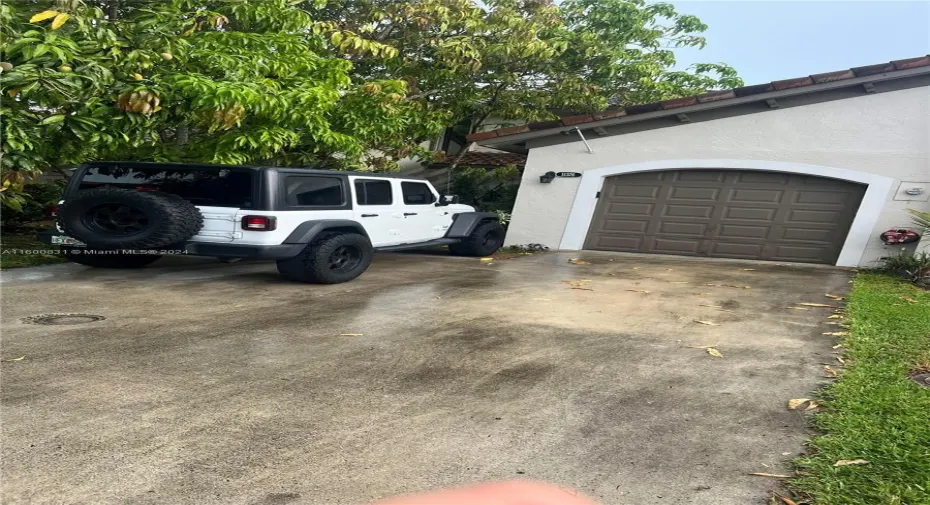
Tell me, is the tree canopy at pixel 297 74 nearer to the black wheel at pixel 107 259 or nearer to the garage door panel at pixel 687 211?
the black wheel at pixel 107 259

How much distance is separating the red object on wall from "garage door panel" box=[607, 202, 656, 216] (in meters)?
3.92

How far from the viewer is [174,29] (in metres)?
8.51

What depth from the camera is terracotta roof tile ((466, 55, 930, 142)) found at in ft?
36.3

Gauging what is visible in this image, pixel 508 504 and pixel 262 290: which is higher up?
pixel 508 504

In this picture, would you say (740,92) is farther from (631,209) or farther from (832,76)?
(631,209)

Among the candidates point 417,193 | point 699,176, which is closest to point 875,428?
point 417,193

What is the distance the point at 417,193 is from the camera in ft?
34.7

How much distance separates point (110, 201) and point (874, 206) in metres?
11.7

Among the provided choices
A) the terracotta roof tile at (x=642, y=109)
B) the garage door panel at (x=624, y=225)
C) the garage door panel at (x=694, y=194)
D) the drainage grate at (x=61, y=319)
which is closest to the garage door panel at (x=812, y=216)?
the garage door panel at (x=694, y=194)

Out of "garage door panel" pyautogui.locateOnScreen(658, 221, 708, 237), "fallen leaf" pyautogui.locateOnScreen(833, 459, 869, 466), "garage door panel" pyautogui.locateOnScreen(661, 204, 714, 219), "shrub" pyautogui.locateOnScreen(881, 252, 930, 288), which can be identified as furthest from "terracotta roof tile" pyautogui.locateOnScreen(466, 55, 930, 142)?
"fallen leaf" pyautogui.locateOnScreen(833, 459, 869, 466)

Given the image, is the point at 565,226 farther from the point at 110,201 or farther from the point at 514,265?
the point at 110,201

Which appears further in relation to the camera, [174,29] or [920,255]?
[920,255]

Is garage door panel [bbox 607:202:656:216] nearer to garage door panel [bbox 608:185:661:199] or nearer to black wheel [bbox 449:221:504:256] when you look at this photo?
garage door panel [bbox 608:185:661:199]

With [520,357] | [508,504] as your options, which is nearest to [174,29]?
[520,357]
